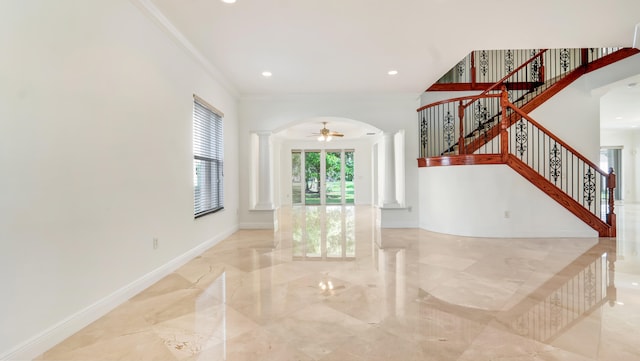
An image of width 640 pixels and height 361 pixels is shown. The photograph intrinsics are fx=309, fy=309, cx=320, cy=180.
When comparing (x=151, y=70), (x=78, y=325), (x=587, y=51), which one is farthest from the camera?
(x=587, y=51)

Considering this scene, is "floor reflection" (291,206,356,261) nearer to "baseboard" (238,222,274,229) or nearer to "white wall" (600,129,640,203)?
"baseboard" (238,222,274,229)

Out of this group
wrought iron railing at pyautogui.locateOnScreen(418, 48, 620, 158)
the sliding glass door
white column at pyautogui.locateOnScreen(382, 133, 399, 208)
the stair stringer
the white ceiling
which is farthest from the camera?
the sliding glass door

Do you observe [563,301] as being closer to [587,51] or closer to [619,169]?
[587,51]

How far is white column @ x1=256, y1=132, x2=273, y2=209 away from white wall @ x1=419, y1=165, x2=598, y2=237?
12.1ft

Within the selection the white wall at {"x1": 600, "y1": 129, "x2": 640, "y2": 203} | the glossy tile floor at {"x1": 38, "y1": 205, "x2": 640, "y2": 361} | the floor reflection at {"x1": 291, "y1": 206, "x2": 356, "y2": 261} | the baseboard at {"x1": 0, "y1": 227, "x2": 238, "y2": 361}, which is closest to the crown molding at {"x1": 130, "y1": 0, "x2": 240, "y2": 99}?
the baseboard at {"x1": 0, "y1": 227, "x2": 238, "y2": 361}

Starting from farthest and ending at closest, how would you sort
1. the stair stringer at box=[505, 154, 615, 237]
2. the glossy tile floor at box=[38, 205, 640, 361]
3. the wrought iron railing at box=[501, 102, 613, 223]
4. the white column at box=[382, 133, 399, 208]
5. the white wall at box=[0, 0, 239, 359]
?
the white column at box=[382, 133, 399, 208] < the wrought iron railing at box=[501, 102, 613, 223] < the stair stringer at box=[505, 154, 615, 237] < the glossy tile floor at box=[38, 205, 640, 361] < the white wall at box=[0, 0, 239, 359]

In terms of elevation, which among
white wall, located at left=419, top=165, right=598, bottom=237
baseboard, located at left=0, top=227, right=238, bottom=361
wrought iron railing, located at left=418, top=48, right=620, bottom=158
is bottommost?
baseboard, located at left=0, top=227, right=238, bottom=361

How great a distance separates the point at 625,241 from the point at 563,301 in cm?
375

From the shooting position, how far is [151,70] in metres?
3.19

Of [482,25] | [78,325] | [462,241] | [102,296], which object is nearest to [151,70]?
[102,296]

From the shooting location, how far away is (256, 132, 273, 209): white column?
6516 mm

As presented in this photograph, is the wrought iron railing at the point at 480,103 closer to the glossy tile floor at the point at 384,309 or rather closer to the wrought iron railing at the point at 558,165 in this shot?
the wrought iron railing at the point at 558,165

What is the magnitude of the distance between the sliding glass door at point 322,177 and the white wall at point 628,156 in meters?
9.32

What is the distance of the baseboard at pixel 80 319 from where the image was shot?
181 centimetres
